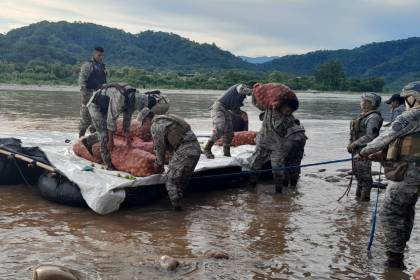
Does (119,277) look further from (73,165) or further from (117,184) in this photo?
(73,165)

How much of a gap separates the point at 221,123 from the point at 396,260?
509cm

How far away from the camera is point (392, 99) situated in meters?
10.1

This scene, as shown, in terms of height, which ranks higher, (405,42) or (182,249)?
(405,42)

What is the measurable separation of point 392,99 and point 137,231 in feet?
19.4

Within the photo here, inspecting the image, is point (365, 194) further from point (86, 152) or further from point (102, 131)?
point (86, 152)

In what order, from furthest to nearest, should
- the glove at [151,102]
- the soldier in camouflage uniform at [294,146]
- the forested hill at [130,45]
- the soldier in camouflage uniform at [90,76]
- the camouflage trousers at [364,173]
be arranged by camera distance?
the forested hill at [130,45], the soldier in camouflage uniform at [90,76], the soldier in camouflage uniform at [294,146], the camouflage trousers at [364,173], the glove at [151,102]

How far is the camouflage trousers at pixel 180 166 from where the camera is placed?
7766 millimetres

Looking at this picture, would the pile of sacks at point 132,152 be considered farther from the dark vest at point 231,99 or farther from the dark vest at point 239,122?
the dark vest at point 239,122

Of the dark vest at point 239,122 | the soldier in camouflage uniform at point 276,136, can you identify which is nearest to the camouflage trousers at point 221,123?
the soldier in camouflage uniform at point 276,136

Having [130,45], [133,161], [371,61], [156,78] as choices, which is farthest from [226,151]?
[371,61]

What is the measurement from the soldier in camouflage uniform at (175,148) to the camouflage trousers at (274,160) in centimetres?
196

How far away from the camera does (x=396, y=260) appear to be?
5.86 metres

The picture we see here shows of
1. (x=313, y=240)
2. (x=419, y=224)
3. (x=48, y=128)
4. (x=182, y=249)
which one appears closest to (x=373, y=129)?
(x=419, y=224)

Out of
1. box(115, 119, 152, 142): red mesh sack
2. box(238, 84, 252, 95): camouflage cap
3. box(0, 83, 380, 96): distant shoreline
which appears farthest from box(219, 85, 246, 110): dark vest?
box(0, 83, 380, 96): distant shoreline
